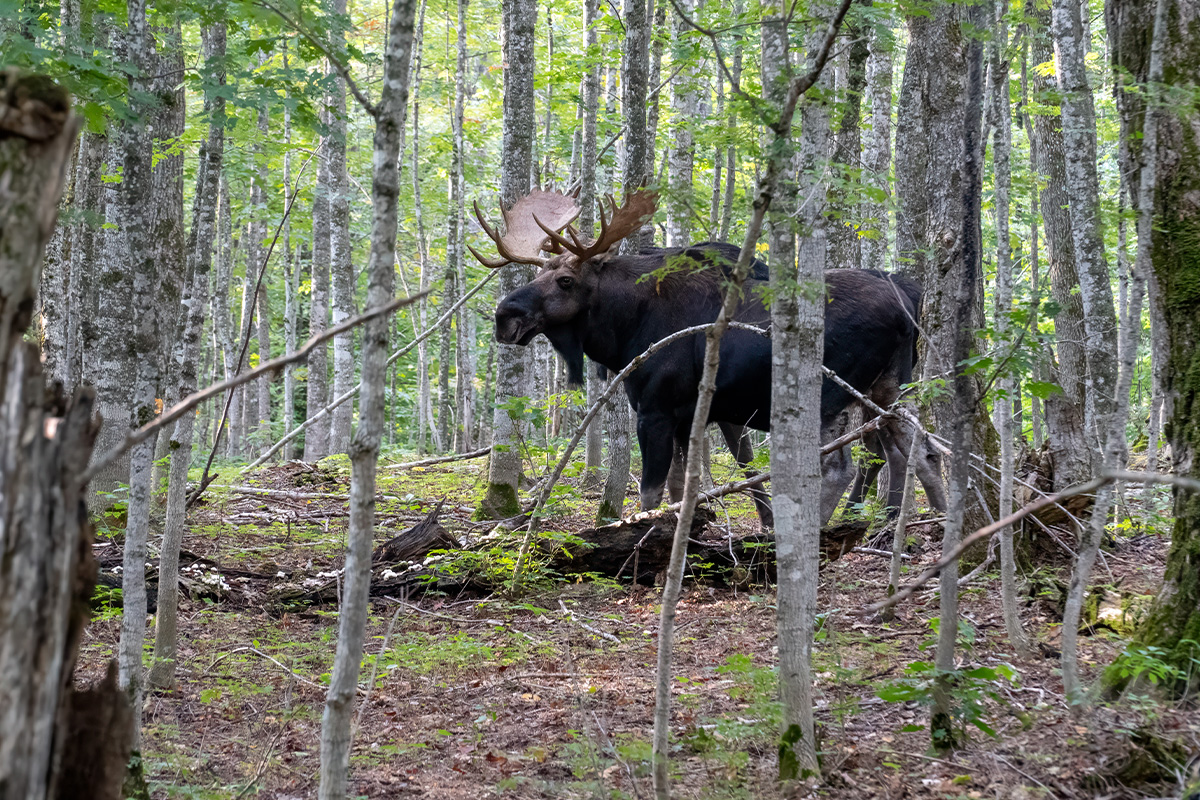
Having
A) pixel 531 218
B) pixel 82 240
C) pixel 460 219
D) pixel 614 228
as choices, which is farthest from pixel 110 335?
pixel 460 219

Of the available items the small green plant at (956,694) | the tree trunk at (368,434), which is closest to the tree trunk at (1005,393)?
the small green plant at (956,694)

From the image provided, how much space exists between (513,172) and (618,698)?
18.1 ft

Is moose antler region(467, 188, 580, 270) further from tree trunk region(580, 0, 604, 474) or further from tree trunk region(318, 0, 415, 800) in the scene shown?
tree trunk region(318, 0, 415, 800)

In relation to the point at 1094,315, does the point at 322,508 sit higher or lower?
lower

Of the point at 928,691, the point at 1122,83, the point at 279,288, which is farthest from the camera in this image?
the point at 279,288

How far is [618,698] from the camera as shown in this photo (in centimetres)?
446

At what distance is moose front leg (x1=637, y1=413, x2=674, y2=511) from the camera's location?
7.65 metres

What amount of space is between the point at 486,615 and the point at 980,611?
10.7ft

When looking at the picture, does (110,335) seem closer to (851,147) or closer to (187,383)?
(187,383)

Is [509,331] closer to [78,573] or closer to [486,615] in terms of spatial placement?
[486,615]

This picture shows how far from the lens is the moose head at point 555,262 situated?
7621mm

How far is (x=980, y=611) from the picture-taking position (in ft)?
18.2

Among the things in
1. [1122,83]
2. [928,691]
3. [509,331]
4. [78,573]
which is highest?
[1122,83]

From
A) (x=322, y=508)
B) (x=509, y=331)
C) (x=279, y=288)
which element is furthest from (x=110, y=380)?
(x=279, y=288)
